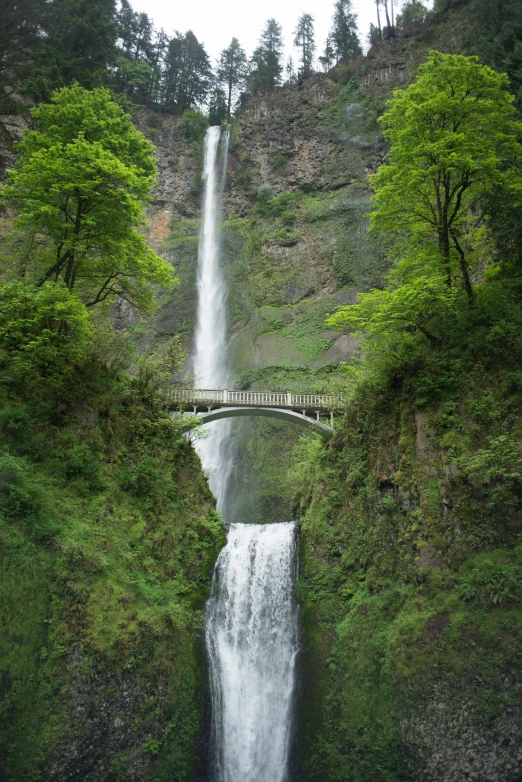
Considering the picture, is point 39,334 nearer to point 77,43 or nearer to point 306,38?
point 77,43

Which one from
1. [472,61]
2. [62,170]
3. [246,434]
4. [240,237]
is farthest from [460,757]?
[240,237]

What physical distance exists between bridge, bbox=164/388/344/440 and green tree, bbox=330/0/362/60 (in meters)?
39.7

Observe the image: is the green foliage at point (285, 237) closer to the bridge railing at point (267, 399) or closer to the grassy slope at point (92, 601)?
the bridge railing at point (267, 399)

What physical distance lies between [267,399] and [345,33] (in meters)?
43.3

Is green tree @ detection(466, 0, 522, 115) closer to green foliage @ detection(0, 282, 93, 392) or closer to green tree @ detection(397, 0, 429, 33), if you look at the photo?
green foliage @ detection(0, 282, 93, 392)

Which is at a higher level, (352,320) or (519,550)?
(352,320)

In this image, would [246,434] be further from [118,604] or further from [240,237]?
[118,604]

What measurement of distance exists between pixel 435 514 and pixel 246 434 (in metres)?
19.6

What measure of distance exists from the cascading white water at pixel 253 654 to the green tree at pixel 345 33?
47.8m

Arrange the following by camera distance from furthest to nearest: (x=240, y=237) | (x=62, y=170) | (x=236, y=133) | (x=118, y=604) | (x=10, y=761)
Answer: (x=236, y=133)
(x=240, y=237)
(x=62, y=170)
(x=118, y=604)
(x=10, y=761)

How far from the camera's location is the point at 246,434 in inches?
1222

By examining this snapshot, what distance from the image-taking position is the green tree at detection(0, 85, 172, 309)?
13.0 m

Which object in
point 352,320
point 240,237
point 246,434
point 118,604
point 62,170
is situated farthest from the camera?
point 240,237

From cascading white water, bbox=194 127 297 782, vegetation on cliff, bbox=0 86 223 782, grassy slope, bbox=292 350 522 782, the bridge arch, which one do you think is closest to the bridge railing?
the bridge arch
